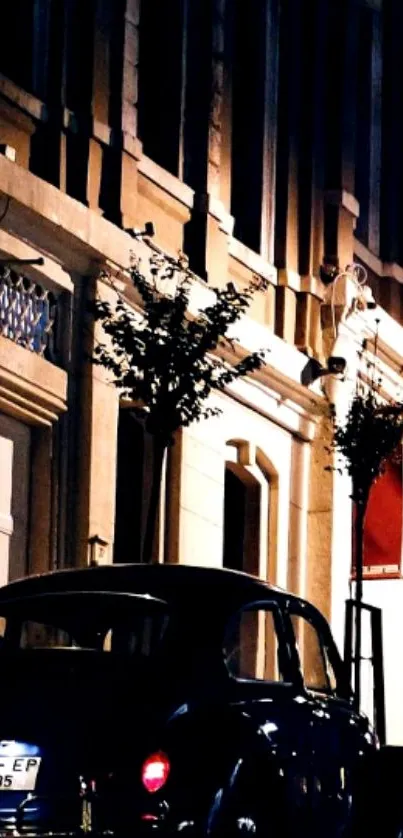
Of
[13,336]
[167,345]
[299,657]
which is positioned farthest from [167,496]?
[299,657]

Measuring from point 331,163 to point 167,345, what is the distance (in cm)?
1096

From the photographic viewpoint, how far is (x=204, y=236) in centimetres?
2509

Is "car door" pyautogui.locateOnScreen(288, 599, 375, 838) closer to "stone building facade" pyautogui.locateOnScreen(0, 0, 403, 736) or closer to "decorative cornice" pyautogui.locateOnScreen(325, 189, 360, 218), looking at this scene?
"stone building facade" pyautogui.locateOnScreen(0, 0, 403, 736)

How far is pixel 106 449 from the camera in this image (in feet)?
73.2

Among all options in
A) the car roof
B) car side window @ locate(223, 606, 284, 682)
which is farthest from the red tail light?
the car roof

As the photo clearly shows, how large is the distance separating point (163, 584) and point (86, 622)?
1.40ft

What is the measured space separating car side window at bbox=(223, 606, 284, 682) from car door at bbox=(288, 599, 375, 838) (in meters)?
0.21

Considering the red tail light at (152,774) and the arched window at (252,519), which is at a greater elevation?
the arched window at (252,519)

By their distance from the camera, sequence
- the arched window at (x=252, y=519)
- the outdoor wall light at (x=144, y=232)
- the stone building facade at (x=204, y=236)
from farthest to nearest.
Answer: the arched window at (x=252, y=519)
the outdoor wall light at (x=144, y=232)
the stone building facade at (x=204, y=236)

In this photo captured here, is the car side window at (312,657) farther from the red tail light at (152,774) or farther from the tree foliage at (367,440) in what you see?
the tree foliage at (367,440)

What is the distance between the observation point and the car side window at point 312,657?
13414mm

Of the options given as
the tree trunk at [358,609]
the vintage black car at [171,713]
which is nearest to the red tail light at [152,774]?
the vintage black car at [171,713]

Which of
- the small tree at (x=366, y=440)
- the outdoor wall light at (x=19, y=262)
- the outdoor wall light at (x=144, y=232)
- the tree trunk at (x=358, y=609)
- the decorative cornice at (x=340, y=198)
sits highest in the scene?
the decorative cornice at (x=340, y=198)

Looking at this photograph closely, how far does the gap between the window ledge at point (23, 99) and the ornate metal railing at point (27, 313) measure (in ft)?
4.74
